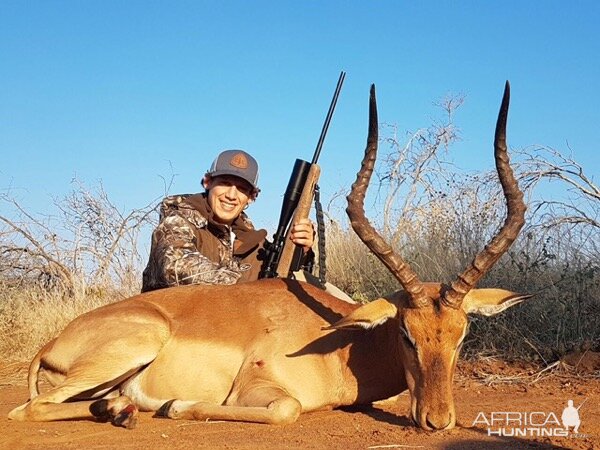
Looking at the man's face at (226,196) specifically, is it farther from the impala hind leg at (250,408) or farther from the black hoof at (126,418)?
the black hoof at (126,418)

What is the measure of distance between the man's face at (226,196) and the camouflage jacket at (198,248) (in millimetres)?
94

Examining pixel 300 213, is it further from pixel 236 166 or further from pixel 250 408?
pixel 250 408

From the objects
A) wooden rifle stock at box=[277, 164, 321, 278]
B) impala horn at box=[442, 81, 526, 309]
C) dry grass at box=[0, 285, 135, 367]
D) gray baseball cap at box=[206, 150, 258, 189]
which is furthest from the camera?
dry grass at box=[0, 285, 135, 367]

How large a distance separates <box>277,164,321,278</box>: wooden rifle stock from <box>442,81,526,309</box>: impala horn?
2.46m

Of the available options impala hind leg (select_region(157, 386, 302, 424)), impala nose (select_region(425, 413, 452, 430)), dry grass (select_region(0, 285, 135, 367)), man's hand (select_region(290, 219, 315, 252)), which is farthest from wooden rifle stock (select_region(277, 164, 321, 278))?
dry grass (select_region(0, 285, 135, 367))

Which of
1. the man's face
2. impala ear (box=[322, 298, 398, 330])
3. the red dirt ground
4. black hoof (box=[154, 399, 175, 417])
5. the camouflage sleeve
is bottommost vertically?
the red dirt ground

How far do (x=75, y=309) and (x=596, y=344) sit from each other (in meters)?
7.10

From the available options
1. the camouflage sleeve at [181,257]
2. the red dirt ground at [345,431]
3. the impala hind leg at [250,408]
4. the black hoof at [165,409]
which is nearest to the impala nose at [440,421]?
the red dirt ground at [345,431]

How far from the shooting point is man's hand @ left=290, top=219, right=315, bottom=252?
7453mm

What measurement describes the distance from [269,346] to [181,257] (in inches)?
72.4

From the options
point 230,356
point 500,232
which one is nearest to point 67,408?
point 230,356

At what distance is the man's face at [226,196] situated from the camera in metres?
8.00

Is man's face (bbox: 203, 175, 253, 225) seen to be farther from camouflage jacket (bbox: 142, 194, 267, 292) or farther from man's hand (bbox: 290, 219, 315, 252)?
man's hand (bbox: 290, 219, 315, 252)

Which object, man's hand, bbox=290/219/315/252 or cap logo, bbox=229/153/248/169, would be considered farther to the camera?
cap logo, bbox=229/153/248/169
